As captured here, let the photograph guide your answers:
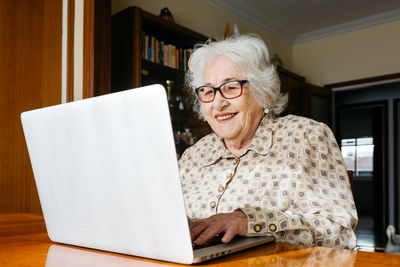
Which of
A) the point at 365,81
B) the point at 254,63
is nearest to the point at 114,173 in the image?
the point at 254,63

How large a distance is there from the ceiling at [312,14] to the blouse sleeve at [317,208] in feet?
9.94

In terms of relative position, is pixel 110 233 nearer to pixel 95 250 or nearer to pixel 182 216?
pixel 95 250

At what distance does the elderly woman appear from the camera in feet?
3.16

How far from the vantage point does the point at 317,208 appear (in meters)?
1.03

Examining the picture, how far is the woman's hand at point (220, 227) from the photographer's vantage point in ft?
2.39

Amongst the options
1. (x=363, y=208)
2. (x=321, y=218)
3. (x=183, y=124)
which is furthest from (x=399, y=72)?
(x=321, y=218)

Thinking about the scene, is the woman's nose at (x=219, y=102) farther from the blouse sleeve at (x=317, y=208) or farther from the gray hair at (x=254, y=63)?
the blouse sleeve at (x=317, y=208)

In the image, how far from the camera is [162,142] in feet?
1.77

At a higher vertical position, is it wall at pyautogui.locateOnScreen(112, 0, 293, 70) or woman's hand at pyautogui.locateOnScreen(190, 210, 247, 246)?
wall at pyautogui.locateOnScreen(112, 0, 293, 70)

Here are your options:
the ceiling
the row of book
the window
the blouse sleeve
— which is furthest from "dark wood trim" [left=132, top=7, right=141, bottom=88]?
the window

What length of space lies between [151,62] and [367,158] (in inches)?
188

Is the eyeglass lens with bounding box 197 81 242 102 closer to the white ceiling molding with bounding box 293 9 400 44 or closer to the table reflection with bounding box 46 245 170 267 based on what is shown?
the table reflection with bounding box 46 245 170 267

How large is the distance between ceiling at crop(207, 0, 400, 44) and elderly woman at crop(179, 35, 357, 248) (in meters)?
2.70

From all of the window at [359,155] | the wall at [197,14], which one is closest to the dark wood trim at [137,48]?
the wall at [197,14]
